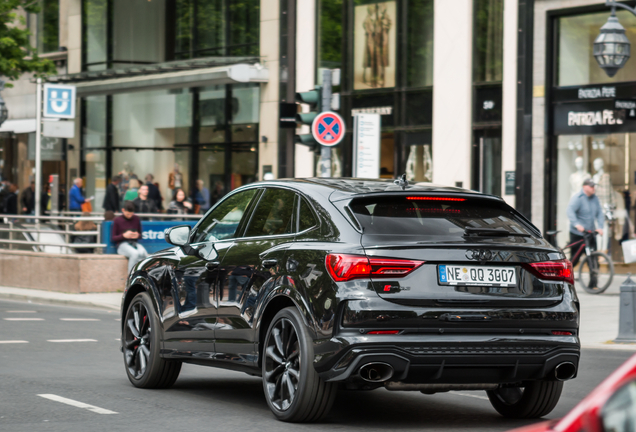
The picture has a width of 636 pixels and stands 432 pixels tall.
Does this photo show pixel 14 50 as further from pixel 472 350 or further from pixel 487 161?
pixel 472 350

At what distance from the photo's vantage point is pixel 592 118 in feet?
71.1

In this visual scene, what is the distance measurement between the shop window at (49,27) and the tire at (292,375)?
33.1m

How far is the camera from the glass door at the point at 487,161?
2336 centimetres

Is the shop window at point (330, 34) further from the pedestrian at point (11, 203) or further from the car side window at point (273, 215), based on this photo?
the car side window at point (273, 215)

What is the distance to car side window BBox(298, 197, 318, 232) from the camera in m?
6.80

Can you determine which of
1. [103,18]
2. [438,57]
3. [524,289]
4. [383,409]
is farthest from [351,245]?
[103,18]

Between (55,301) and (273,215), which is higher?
(273,215)

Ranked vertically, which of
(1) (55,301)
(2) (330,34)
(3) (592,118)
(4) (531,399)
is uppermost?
(2) (330,34)

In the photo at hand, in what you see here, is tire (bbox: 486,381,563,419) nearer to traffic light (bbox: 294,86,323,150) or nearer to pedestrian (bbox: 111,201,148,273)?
traffic light (bbox: 294,86,323,150)

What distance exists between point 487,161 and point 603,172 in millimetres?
2870

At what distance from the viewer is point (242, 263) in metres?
7.18

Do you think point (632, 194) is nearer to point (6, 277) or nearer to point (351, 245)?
point (6, 277)

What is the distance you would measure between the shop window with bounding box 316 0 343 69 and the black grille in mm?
21198

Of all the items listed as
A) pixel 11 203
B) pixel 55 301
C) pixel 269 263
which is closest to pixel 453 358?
pixel 269 263
